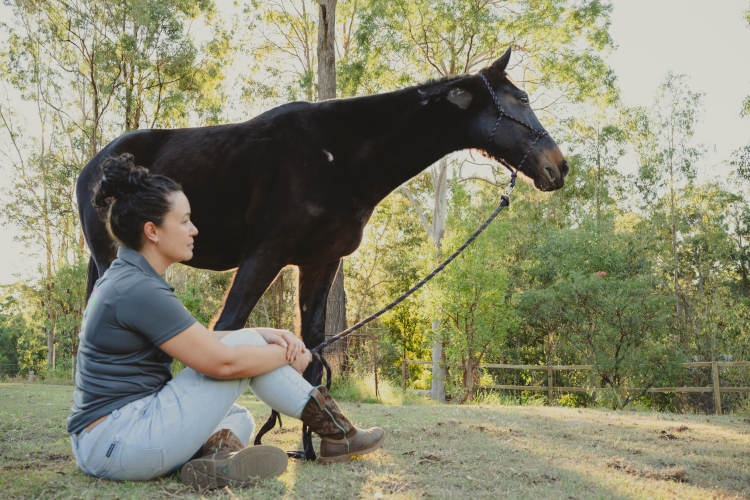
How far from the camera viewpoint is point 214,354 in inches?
78.8

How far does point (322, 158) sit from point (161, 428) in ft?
5.32

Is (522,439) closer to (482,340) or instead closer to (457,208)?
(482,340)

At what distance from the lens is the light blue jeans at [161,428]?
198 cm

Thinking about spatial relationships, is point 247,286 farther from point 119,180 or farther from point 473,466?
point 473,466

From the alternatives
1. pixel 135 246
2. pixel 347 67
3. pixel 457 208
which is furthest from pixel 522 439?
pixel 347 67

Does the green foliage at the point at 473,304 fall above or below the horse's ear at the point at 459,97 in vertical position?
below

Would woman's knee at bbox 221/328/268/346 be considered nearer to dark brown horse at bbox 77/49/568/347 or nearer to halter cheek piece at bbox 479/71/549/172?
dark brown horse at bbox 77/49/568/347

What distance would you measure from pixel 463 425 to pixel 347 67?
46.8 feet

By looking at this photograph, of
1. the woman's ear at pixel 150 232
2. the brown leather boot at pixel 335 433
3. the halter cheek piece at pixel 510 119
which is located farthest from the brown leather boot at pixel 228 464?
the halter cheek piece at pixel 510 119

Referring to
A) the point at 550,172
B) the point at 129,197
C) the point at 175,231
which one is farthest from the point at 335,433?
the point at 550,172

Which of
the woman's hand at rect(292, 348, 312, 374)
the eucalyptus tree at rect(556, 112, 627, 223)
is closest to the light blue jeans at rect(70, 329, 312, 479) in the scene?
the woman's hand at rect(292, 348, 312, 374)

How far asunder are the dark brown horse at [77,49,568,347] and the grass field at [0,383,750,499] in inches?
39.1

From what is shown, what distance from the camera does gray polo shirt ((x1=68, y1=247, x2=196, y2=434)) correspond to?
6.44ft

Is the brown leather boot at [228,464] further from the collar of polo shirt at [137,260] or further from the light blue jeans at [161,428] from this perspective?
the collar of polo shirt at [137,260]
